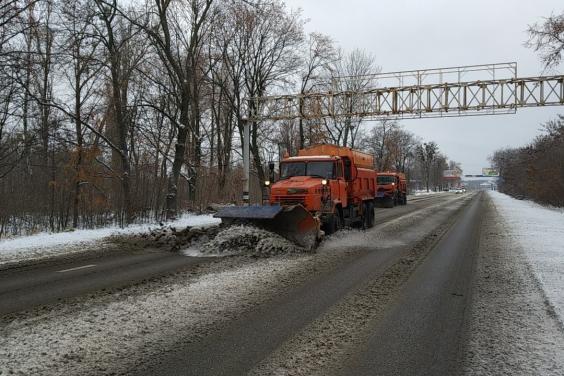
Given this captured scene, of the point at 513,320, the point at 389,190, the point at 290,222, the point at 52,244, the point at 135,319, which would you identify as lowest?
the point at 513,320

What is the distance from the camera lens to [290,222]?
12.7m

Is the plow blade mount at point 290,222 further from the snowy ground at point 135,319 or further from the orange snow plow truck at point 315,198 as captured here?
the snowy ground at point 135,319

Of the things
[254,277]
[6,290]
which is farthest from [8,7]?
[254,277]

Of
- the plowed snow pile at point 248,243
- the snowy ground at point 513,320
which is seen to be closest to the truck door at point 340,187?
the plowed snow pile at point 248,243

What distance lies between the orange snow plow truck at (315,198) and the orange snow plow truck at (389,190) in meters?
18.6

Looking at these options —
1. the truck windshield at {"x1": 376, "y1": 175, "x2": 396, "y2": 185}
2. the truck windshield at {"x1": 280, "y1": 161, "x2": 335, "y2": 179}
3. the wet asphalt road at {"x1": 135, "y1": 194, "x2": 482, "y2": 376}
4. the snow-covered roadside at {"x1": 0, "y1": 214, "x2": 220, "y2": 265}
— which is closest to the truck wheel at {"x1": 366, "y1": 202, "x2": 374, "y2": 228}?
the truck windshield at {"x1": 280, "y1": 161, "x2": 335, "y2": 179}

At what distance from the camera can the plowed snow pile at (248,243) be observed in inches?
462

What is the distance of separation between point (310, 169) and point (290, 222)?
325 cm

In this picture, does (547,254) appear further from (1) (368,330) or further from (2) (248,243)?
(1) (368,330)

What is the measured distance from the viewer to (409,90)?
89.7ft

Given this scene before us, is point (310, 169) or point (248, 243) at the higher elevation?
point (310, 169)

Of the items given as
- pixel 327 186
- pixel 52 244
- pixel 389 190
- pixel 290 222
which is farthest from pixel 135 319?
pixel 389 190

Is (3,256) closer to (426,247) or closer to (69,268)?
(69,268)

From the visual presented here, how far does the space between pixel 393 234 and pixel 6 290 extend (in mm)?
12136
